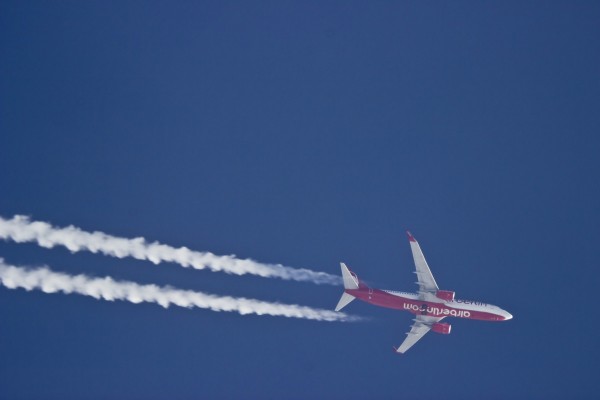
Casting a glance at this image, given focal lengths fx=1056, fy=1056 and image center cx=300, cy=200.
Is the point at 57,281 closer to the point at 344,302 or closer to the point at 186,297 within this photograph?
the point at 186,297

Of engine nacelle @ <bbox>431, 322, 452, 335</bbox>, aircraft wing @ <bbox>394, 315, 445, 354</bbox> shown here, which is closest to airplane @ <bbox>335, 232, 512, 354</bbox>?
engine nacelle @ <bbox>431, 322, 452, 335</bbox>

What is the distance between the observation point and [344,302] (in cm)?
7819

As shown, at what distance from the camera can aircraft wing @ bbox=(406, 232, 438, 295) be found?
77.5 meters

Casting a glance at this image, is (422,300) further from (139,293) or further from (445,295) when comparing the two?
(139,293)

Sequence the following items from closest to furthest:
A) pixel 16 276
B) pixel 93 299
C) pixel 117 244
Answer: pixel 16 276
pixel 117 244
pixel 93 299

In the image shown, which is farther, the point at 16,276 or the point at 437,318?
the point at 437,318

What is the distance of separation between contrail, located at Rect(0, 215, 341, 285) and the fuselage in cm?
407

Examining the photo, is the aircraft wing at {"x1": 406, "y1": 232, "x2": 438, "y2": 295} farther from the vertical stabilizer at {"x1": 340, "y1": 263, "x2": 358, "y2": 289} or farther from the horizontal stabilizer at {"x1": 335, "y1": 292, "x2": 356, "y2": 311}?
→ the horizontal stabilizer at {"x1": 335, "y1": 292, "x2": 356, "y2": 311}

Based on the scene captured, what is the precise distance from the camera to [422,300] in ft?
256

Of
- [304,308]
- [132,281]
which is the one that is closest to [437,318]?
[304,308]

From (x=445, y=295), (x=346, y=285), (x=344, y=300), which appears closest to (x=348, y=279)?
(x=346, y=285)

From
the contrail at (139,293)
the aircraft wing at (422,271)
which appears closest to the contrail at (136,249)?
the contrail at (139,293)

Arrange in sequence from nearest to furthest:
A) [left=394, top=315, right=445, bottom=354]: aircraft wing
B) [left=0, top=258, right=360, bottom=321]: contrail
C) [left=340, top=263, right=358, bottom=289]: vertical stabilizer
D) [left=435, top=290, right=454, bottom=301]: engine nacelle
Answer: [left=0, top=258, right=360, bottom=321]: contrail → [left=435, top=290, right=454, bottom=301]: engine nacelle → [left=340, top=263, right=358, bottom=289]: vertical stabilizer → [left=394, top=315, right=445, bottom=354]: aircraft wing

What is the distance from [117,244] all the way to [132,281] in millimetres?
3848
